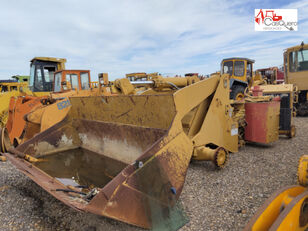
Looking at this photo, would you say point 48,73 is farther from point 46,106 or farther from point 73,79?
point 46,106

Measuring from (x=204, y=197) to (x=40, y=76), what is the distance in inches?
418

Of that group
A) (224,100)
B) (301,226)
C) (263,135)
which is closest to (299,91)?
(263,135)

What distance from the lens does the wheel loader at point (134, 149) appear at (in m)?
2.15

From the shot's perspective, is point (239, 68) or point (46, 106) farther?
point (239, 68)

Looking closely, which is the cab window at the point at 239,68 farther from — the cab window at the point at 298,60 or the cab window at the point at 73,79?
the cab window at the point at 73,79

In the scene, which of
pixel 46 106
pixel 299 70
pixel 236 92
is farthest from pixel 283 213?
pixel 299 70

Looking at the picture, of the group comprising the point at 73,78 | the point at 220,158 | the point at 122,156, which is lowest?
the point at 220,158

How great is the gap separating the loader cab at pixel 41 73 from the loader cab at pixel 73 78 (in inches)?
105

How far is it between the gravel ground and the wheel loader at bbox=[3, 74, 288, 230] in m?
0.30

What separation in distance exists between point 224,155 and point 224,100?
0.96m

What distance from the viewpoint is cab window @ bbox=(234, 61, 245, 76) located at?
9.17 meters

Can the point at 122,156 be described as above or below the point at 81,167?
above

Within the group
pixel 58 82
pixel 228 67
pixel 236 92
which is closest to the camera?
pixel 236 92

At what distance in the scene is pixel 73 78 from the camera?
8.59 m
